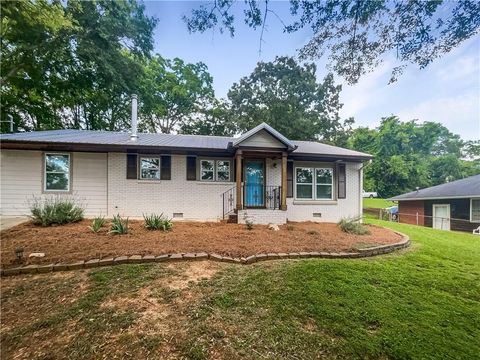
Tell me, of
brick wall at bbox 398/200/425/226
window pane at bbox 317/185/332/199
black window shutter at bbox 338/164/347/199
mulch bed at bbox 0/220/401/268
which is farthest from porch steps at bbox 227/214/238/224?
brick wall at bbox 398/200/425/226

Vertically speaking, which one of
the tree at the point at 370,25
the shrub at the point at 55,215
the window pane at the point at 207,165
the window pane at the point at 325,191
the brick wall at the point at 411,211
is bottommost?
the brick wall at the point at 411,211

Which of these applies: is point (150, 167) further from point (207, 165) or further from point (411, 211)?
point (411, 211)

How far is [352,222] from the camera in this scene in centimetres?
831

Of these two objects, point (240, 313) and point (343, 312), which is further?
point (343, 312)

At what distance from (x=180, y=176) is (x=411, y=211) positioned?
20501 mm

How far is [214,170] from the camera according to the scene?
10.2 m

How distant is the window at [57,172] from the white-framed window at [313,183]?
9726 mm

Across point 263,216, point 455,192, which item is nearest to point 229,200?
point 263,216

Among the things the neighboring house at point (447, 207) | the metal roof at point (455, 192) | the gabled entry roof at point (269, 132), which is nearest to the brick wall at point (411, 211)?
the neighboring house at point (447, 207)

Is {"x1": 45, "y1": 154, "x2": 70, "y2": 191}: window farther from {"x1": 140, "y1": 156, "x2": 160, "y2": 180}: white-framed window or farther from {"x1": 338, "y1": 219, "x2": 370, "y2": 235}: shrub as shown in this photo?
{"x1": 338, "y1": 219, "x2": 370, "y2": 235}: shrub

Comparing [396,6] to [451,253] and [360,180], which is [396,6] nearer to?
[451,253]

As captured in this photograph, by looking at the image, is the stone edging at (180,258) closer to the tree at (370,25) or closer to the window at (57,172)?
the tree at (370,25)

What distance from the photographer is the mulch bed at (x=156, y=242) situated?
4848mm

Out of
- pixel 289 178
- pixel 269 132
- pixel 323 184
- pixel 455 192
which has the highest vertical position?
pixel 269 132
